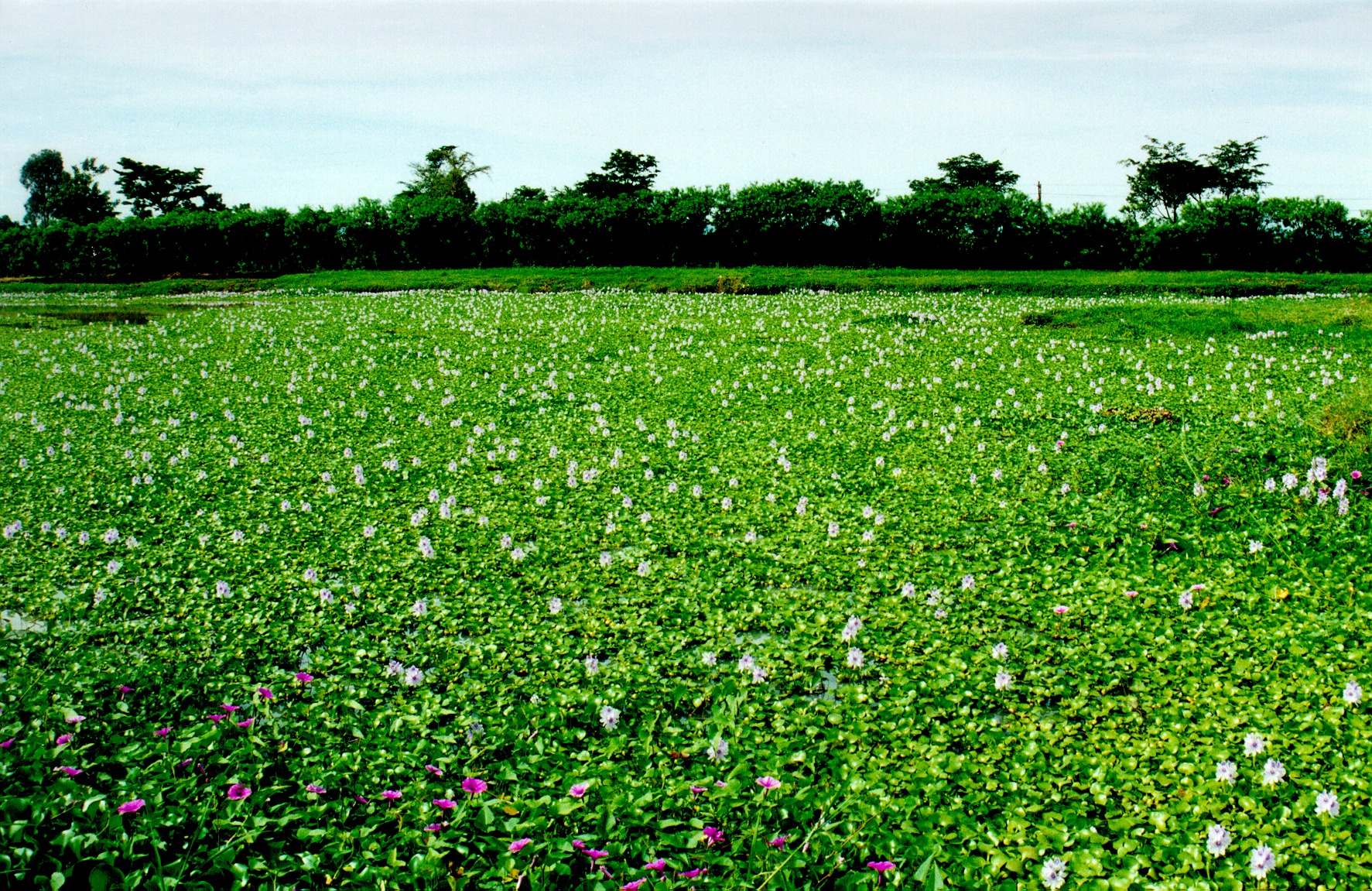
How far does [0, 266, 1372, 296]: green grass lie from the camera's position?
23.7m

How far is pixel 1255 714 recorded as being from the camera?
3.55m

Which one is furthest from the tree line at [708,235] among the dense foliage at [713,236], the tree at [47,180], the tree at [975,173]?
the tree at [47,180]

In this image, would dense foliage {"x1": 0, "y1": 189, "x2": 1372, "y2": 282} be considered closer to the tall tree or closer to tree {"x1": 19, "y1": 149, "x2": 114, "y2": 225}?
the tall tree

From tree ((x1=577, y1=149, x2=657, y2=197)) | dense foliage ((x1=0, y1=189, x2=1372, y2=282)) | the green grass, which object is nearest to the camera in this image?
the green grass

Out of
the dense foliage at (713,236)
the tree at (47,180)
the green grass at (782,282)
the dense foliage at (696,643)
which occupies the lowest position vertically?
the dense foliage at (696,643)

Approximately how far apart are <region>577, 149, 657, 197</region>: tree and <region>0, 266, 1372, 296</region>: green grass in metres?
13.7

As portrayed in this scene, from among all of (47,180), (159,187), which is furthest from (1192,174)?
(47,180)

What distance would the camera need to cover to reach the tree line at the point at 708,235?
29766 millimetres

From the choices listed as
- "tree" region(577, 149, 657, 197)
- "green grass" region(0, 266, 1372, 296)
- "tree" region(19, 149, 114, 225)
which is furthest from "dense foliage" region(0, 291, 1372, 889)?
"tree" region(19, 149, 114, 225)

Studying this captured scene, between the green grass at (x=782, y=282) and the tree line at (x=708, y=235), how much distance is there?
8.08 ft

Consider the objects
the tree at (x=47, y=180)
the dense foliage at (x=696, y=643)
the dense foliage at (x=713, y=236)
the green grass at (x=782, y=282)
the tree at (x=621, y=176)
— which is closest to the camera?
the dense foliage at (x=696, y=643)

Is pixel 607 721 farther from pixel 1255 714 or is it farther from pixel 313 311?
pixel 313 311

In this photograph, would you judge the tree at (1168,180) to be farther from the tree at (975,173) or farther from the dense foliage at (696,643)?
the dense foliage at (696,643)

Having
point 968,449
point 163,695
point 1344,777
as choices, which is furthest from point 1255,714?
point 163,695
